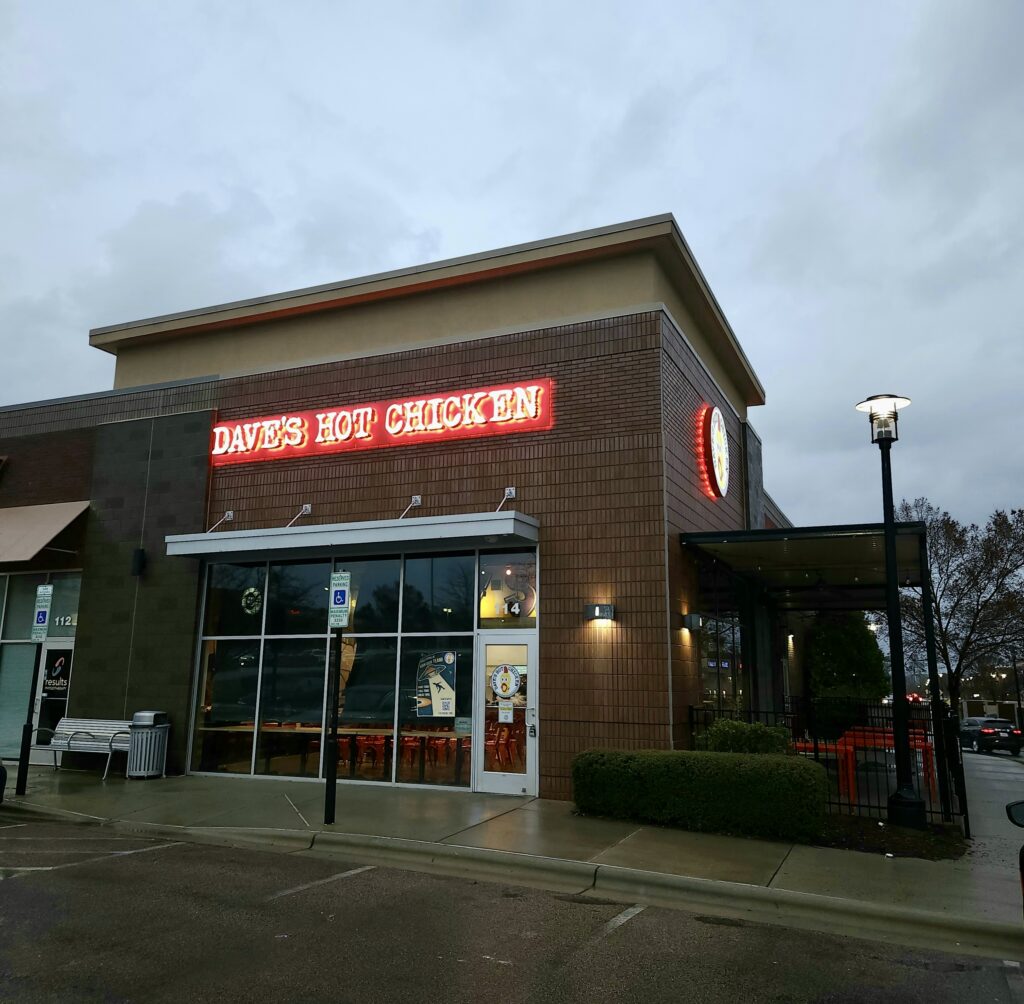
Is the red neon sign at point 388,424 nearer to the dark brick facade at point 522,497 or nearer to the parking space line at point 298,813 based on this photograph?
the dark brick facade at point 522,497

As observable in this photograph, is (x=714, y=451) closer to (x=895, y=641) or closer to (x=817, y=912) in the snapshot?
(x=895, y=641)

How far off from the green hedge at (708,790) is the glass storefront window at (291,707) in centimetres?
516

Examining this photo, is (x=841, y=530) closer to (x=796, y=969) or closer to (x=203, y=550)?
(x=796, y=969)

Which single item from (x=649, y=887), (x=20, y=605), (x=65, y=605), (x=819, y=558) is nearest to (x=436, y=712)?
(x=649, y=887)

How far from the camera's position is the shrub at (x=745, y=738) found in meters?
11.2

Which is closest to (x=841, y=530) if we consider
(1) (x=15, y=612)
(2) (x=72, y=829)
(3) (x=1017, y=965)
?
(3) (x=1017, y=965)

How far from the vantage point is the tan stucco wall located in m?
14.0

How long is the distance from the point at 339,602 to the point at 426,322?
6.20 meters

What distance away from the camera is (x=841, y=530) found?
12.8m

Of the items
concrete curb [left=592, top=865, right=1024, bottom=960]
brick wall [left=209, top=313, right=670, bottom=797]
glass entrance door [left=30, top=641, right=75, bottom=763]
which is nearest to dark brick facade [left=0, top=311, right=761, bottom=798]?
brick wall [left=209, top=313, right=670, bottom=797]

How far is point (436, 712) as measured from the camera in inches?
531

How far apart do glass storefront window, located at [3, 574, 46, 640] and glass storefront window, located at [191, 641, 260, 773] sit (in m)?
4.48

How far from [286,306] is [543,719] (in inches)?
352

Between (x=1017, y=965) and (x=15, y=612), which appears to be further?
(x=15, y=612)
